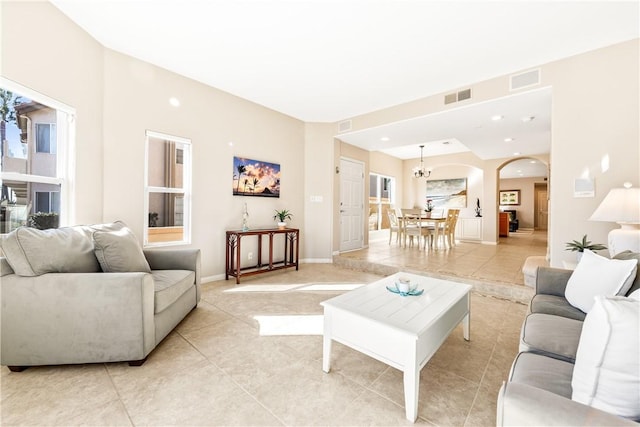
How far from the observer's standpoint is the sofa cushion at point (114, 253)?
2.05 metres

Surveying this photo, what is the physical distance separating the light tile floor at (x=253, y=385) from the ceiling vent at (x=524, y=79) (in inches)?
114

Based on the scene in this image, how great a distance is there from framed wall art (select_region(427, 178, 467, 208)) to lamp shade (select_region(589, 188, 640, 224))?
586 cm

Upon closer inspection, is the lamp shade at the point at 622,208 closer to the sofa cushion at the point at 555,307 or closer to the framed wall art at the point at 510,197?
the sofa cushion at the point at 555,307

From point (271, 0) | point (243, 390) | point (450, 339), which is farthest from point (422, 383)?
point (271, 0)

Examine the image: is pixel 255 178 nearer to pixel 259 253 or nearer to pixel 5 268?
pixel 259 253

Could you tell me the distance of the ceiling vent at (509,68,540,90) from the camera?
3.28 metres

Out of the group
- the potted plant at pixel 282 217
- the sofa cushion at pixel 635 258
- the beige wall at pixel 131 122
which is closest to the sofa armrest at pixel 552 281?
the sofa cushion at pixel 635 258

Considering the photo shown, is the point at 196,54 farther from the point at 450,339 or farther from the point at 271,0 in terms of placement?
the point at 450,339

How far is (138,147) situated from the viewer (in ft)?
10.7

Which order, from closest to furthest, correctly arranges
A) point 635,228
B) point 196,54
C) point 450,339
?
point 450,339 < point 635,228 < point 196,54

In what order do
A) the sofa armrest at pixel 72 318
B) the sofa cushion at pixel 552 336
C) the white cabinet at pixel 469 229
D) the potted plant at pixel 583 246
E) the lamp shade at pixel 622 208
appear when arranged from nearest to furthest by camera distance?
the sofa cushion at pixel 552 336, the sofa armrest at pixel 72 318, the lamp shade at pixel 622 208, the potted plant at pixel 583 246, the white cabinet at pixel 469 229

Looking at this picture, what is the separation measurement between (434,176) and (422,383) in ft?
26.0

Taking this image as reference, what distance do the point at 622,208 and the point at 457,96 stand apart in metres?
2.29

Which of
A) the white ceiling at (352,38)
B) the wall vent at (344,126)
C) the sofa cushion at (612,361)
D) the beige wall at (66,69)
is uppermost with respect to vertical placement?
the white ceiling at (352,38)
